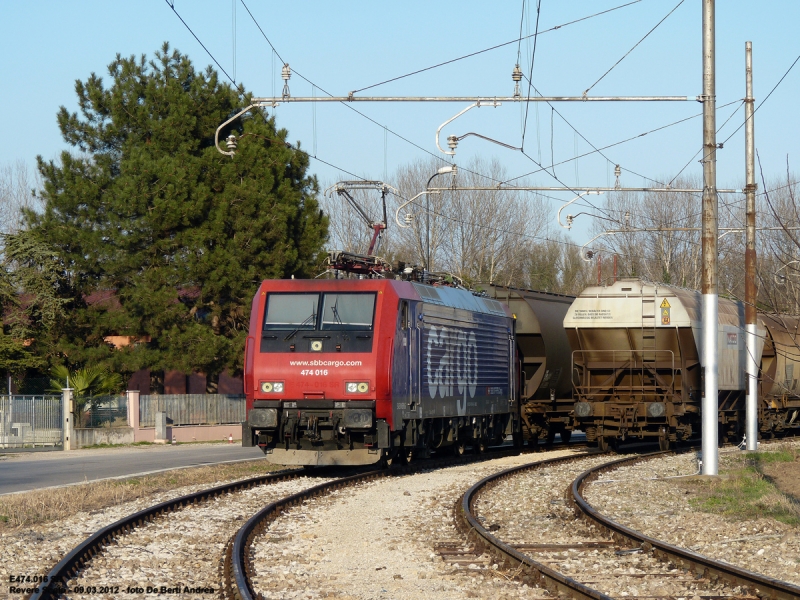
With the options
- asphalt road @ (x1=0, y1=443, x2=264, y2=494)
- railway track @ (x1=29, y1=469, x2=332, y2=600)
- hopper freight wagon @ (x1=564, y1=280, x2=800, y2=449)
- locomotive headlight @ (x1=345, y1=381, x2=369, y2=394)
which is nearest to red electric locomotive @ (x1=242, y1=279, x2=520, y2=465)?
locomotive headlight @ (x1=345, y1=381, x2=369, y2=394)

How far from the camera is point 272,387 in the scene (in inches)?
708

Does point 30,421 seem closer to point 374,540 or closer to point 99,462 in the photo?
point 99,462

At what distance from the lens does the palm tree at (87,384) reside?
31859 mm

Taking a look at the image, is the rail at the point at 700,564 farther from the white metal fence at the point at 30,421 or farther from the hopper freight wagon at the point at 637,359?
the white metal fence at the point at 30,421

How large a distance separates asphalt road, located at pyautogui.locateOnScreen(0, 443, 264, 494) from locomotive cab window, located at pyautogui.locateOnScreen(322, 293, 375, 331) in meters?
5.38

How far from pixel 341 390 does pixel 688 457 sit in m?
9.28

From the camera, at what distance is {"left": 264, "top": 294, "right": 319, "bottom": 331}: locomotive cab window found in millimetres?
18156

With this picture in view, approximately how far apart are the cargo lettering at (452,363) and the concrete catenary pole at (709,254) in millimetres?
4802

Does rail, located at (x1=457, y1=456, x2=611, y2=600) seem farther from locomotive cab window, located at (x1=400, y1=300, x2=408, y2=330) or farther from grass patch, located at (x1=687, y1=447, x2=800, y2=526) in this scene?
locomotive cab window, located at (x1=400, y1=300, x2=408, y2=330)

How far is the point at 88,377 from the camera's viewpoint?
32.5 meters

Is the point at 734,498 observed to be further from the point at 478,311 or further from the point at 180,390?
the point at 180,390

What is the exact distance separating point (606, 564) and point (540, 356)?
620 inches

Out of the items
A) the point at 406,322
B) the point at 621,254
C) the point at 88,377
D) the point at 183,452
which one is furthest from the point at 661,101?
the point at 621,254

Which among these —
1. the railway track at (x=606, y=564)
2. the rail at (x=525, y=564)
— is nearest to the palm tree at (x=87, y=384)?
the rail at (x=525, y=564)
